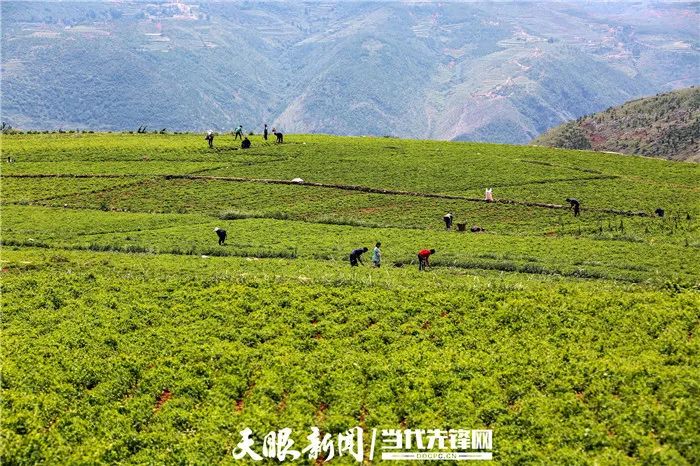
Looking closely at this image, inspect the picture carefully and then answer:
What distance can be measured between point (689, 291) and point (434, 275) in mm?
17508

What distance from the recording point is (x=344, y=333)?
3372 cm

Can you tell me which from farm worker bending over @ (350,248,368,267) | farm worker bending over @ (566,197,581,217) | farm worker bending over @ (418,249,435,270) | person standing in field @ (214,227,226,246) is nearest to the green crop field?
farm worker bending over @ (566,197,581,217)

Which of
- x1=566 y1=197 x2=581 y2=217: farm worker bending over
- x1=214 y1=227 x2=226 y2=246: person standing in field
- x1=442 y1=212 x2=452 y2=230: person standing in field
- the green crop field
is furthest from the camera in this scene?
x1=566 y1=197 x2=581 y2=217: farm worker bending over

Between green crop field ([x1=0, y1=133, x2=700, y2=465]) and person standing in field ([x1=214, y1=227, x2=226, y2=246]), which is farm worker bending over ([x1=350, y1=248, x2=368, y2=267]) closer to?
green crop field ([x1=0, y1=133, x2=700, y2=465])

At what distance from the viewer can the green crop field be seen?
2516 centimetres

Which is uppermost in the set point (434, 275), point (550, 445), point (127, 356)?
point (434, 275)

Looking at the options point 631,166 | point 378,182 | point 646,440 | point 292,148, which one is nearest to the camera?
point 646,440

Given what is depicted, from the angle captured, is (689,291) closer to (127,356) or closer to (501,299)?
(501,299)

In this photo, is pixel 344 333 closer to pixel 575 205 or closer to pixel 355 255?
pixel 355 255

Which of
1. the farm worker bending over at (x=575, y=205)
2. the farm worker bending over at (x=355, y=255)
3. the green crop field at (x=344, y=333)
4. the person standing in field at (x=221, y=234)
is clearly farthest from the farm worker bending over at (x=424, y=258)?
the farm worker bending over at (x=575, y=205)

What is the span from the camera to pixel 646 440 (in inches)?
915

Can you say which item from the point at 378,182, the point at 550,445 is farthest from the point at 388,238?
the point at 550,445

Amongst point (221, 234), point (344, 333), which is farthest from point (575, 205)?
point (344, 333)

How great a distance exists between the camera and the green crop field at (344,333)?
2516cm
